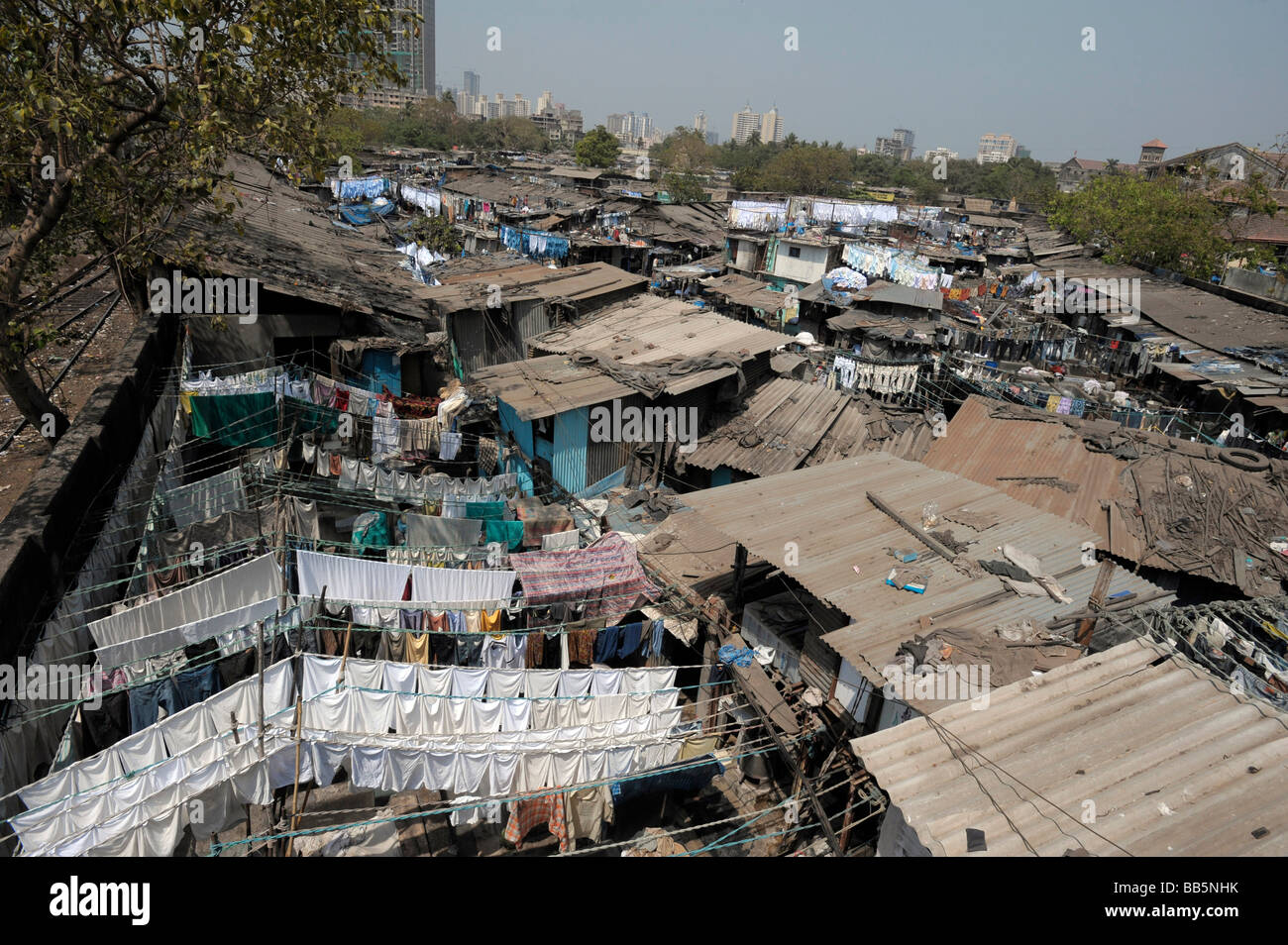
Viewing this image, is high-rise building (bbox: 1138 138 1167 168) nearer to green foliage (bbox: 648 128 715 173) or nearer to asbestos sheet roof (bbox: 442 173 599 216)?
green foliage (bbox: 648 128 715 173)

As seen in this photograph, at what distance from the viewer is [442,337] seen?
21.8 meters

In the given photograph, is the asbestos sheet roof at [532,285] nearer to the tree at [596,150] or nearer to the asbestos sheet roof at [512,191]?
the asbestos sheet roof at [512,191]

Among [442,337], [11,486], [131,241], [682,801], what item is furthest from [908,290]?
[11,486]

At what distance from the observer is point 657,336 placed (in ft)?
62.3

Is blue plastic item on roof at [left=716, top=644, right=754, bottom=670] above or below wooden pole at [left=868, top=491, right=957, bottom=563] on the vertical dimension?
below

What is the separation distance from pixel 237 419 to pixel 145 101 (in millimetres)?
5344

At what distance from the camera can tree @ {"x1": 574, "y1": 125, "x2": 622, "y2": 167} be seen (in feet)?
269

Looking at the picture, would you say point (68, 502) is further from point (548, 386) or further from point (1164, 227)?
point (1164, 227)

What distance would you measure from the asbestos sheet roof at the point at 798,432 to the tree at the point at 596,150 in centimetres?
7351

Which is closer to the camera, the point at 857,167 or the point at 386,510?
the point at 386,510

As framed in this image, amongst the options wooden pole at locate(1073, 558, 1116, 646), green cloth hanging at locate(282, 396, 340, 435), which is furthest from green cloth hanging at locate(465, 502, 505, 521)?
wooden pole at locate(1073, 558, 1116, 646)

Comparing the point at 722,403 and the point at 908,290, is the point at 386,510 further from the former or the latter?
the point at 908,290

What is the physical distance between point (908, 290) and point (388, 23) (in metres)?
23.9

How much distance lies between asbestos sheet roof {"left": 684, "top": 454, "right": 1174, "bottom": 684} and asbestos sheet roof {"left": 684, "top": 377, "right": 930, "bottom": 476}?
4.01 meters
